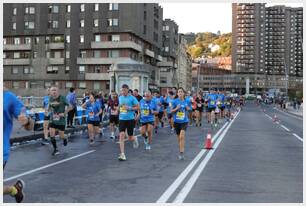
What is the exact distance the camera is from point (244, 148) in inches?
614

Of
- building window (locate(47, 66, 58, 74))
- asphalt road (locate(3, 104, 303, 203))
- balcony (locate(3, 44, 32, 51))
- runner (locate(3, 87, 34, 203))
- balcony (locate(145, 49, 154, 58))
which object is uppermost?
balcony (locate(3, 44, 32, 51))

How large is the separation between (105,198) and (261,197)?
224cm

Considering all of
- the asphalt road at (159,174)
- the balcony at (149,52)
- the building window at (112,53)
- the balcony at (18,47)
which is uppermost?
the balcony at (18,47)

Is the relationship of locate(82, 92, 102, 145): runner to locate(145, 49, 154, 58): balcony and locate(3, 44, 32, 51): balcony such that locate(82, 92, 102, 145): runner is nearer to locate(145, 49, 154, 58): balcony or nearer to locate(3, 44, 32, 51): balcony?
locate(3, 44, 32, 51): balcony

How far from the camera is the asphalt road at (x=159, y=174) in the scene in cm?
793

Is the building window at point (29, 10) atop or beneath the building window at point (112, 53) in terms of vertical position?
atop

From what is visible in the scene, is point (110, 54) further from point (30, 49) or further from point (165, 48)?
point (165, 48)

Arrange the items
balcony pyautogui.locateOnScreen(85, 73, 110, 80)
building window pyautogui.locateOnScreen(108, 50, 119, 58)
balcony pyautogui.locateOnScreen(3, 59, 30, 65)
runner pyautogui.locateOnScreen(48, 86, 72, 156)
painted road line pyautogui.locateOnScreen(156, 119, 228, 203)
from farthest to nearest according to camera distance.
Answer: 1. balcony pyautogui.locateOnScreen(3, 59, 30, 65)
2. building window pyautogui.locateOnScreen(108, 50, 119, 58)
3. balcony pyautogui.locateOnScreen(85, 73, 110, 80)
4. runner pyautogui.locateOnScreen(48, 86, 72, 156)
5. painted road line pyautogui.locateOnScreen(156, 119, 228, 203)

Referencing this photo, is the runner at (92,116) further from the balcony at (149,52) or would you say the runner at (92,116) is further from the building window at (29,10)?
the balcony at (149,52)

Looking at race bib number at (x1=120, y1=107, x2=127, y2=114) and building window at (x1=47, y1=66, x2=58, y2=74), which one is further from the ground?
building window at (x1=47, y1=66, x2=58, y2=74)

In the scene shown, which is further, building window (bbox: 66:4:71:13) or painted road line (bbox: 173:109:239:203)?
building window (bbox: 66:4:71:13)

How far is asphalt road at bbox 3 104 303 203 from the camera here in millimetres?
7926

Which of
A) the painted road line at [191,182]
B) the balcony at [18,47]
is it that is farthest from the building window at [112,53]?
the painted road line at [191,182]

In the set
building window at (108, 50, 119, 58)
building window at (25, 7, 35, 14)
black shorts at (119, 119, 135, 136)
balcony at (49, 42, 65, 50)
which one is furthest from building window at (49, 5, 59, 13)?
black shorts at (119, 119, 135, 136)
